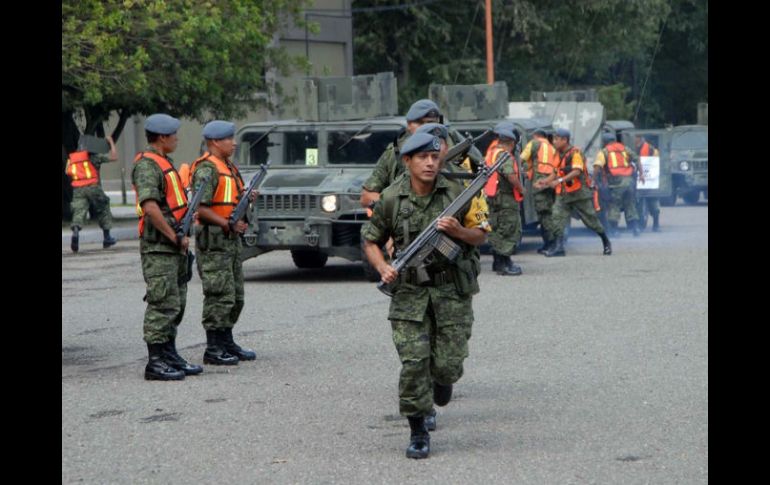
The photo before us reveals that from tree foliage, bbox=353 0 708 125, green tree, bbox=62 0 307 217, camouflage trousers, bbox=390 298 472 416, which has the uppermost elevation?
tree foliage, bbox=353 0 708 125

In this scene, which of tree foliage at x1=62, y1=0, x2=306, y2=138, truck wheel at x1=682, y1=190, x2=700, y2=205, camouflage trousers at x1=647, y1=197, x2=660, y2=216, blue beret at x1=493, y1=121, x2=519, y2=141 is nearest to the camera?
blue beret at x1=493, y1=121, x2=519, y2=141

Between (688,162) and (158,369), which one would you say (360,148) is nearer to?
(158,369)

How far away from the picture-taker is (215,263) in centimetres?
1052

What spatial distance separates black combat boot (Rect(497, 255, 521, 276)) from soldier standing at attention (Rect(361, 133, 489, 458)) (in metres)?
9.55

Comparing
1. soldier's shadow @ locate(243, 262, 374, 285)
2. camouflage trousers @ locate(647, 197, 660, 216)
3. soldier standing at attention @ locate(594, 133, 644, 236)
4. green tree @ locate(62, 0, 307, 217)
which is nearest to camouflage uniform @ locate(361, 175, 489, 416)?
soldier's shadow @ locate(243, 262, 374, 285)

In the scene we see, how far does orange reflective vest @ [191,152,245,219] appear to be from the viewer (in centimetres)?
1051

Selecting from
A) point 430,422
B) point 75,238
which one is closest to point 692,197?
point 75,238

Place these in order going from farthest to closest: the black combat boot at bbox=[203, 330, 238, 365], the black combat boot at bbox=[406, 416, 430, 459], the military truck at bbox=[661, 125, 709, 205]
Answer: the military truck at bbox=[661, 125, 709, 205] → the black combat boot at bbox=[203, 330, 238, 365] → the black combat boot at bbox=[406, 416, 430, 459]

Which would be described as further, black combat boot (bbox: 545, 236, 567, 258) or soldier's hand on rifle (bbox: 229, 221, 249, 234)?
black combat boot (bbox: 545, 236, 567, 258)

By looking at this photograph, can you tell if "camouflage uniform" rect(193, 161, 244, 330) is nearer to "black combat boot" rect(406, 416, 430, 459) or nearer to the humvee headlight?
"black combat boot" rect(406, 416, 430, 459)

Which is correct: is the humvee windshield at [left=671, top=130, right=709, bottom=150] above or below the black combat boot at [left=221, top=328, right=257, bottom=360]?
above

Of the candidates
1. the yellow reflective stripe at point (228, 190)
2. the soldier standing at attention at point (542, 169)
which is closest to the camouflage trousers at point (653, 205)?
the soldier standing at attention at point (542, 169)
